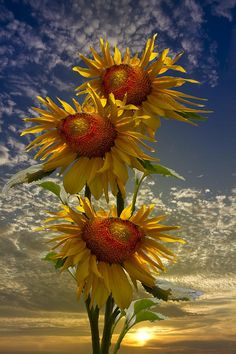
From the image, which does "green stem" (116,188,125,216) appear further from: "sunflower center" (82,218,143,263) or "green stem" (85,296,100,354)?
"green stem" (85,296,100,354)

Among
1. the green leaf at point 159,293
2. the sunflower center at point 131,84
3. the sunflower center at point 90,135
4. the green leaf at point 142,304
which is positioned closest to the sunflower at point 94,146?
the sunflower center at point 90,135

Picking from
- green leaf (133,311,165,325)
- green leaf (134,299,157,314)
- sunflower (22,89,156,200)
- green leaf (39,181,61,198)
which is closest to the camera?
sunflower (22,89,156,200)

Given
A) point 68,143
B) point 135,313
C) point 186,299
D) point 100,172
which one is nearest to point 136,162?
point 100,172

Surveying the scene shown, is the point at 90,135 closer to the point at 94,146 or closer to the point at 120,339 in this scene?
the point at 94,146

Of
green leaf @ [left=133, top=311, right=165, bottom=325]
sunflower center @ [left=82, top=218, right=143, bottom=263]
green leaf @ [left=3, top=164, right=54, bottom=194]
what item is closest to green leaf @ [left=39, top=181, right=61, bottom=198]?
green leaf @ [left=3, top=164, right=54, bottom=194]

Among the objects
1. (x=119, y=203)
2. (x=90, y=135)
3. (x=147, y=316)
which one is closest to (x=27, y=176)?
(x=90, y=135)

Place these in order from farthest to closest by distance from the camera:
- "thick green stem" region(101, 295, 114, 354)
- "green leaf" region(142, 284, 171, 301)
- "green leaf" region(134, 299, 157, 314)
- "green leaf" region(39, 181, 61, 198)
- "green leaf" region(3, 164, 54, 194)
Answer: "green leaf" region(134, 299, 157, 314) → "green leaf" region(39, 181, 61, 198) → "thick green stem" region(101, 295, 114, 354) → "green leaf" region(142, 284, 171, 301) → "green leaf" region(3, 164, 54, 194)

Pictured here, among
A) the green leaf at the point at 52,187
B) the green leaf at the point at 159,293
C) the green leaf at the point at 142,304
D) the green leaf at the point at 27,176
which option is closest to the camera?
the green leaf at the point at 27,176

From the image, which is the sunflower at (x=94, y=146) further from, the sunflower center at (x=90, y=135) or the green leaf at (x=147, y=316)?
the green leaf at (x=147, y=316)
